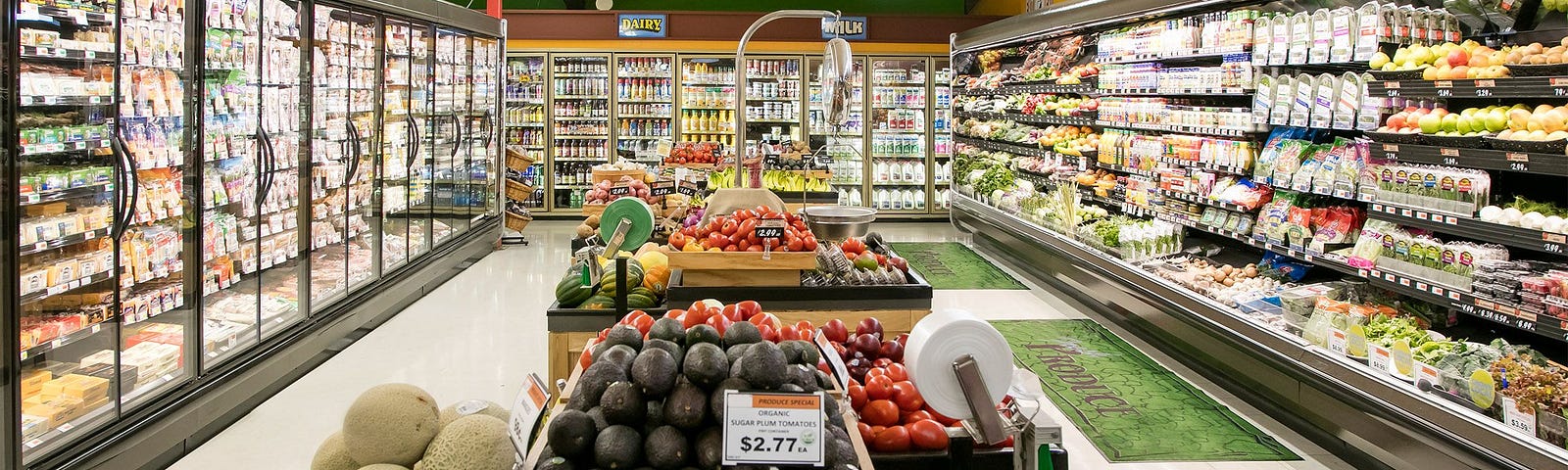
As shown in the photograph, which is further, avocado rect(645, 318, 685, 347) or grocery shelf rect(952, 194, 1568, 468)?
grocery shelf rect(952, 194, 1568, 468)

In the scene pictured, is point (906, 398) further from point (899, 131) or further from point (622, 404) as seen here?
point (899, 131)

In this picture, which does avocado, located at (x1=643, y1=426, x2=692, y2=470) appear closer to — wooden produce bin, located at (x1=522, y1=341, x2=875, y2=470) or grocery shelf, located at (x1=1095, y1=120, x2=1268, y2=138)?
wooden produce bin, located at (x1=522, y1=341, x2=875, y2=470)

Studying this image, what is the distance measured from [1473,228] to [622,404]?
3537 millimetres

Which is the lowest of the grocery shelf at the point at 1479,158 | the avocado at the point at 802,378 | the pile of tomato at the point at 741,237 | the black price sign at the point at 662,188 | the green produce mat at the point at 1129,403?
the green produce mat at the point at 1129,403

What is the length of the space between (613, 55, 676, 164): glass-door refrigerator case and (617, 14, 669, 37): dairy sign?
383 mm

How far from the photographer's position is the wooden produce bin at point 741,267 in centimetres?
449

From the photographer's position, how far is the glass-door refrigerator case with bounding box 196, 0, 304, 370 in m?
4.80

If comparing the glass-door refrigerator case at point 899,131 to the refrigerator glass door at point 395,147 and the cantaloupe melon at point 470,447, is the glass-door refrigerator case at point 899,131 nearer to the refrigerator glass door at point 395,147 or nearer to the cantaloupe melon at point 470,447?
the refrigerator glass door at point 395,147

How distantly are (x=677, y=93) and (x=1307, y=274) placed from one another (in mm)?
8567

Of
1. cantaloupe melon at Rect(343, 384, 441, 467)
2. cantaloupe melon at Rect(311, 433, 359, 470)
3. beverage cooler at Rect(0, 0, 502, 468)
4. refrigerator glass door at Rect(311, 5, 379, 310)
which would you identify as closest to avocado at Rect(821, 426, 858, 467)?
cantaloupe melon at Rect(343, 384, 441, 467)

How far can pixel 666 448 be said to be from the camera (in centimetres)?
203

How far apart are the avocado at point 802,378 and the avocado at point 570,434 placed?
1.35 ft

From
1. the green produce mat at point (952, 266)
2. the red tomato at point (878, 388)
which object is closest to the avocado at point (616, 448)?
the red tomato at point (878, 388)

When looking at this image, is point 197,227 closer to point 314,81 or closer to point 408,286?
point 314,81
